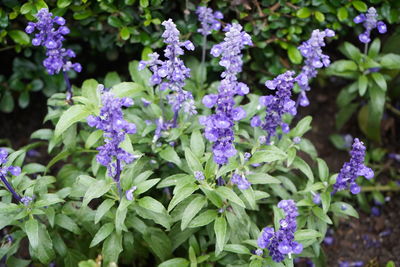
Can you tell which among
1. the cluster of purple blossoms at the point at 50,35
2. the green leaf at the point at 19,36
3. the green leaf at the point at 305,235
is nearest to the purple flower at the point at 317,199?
the green leaf at the point at 305,235

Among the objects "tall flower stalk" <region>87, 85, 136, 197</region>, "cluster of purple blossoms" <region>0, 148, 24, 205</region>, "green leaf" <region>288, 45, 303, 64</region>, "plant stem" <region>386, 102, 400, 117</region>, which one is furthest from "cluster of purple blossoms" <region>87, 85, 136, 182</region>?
"plant stem" <region>386, 102, 400, 117</region>

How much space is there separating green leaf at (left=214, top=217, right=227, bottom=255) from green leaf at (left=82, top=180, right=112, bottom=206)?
96 centimetres

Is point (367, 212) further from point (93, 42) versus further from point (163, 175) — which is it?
point (93, 42)

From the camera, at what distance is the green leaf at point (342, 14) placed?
212 inches

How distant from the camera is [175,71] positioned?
157 inches

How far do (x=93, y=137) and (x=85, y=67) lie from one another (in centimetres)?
236

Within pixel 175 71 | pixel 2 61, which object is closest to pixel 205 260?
pixel 175 71

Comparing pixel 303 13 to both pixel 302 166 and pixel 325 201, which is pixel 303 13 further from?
pixel 325 201

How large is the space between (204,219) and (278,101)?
3.93 feet

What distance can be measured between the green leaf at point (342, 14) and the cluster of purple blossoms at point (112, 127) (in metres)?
2.89

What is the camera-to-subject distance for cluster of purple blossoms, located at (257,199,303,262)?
11.4ft

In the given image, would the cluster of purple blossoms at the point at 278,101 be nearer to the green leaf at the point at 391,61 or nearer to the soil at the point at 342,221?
the green leaf at the point at 391,61

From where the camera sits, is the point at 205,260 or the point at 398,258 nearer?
the point at 205,260

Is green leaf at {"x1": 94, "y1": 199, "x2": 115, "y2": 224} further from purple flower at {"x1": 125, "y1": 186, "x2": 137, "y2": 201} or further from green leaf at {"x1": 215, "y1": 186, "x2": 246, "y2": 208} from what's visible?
green leaf at {"x1": 215, "y1": 186, "x2": 246, "y2": 208}
